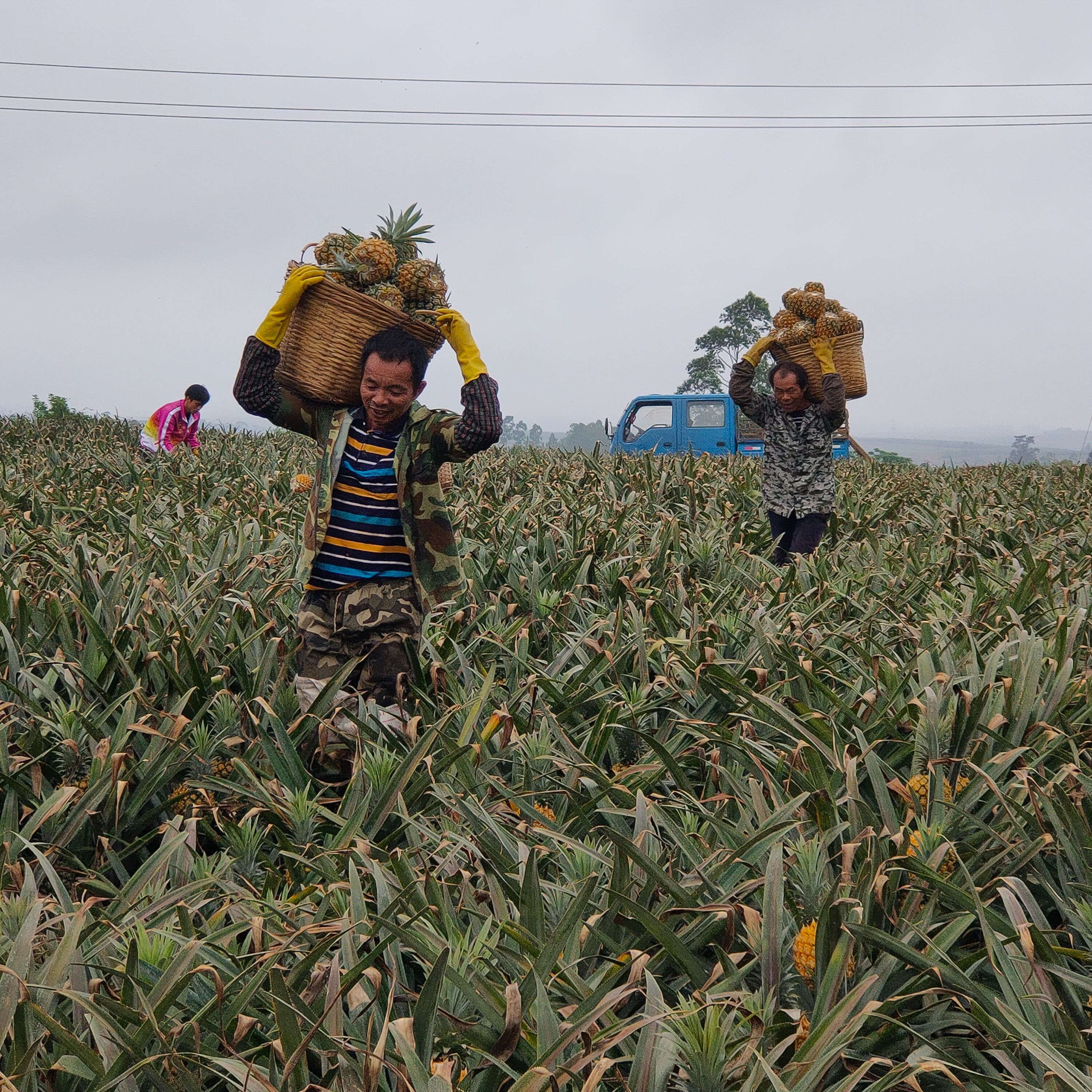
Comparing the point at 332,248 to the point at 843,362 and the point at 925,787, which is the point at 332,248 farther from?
the point at 843,362

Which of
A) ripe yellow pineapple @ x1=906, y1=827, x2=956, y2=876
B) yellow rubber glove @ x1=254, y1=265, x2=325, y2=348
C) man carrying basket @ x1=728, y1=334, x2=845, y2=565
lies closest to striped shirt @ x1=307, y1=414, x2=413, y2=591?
yellow rubber glove @ x1=254, y1=265, x2=325, y2=348

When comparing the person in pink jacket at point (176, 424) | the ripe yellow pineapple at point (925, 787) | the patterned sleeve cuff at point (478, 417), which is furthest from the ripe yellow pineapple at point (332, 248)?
the person in pink jacket at point (176, 424)

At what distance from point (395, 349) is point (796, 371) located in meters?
3.25

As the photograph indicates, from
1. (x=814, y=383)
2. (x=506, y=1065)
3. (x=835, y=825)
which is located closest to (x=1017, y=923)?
(x=835, y=825)

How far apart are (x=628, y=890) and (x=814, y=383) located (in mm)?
4294

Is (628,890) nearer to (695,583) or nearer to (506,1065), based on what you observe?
(506,1065)

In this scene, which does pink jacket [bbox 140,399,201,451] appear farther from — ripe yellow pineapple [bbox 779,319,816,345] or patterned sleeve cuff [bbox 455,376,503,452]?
patterned sleeve cuff [bbox 455,376,503,452]

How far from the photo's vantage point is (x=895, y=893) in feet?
6.74

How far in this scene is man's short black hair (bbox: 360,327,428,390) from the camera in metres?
3.17

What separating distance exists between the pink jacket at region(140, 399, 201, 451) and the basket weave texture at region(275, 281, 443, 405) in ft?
20.6

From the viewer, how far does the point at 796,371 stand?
229 inches

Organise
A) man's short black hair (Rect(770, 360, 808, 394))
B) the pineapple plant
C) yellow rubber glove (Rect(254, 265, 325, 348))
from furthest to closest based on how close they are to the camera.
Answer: man's short black hair (Rect(770, 360, 808, 394)), yellow rubber glove (Rect(254, 265, 325, 348)), the pineapple plant

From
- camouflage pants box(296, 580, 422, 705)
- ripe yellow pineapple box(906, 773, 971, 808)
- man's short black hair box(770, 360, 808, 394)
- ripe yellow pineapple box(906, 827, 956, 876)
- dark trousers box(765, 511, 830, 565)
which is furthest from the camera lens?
dark trousers box(765, 511, 830, 565)

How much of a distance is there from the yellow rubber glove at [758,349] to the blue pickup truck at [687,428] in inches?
426
